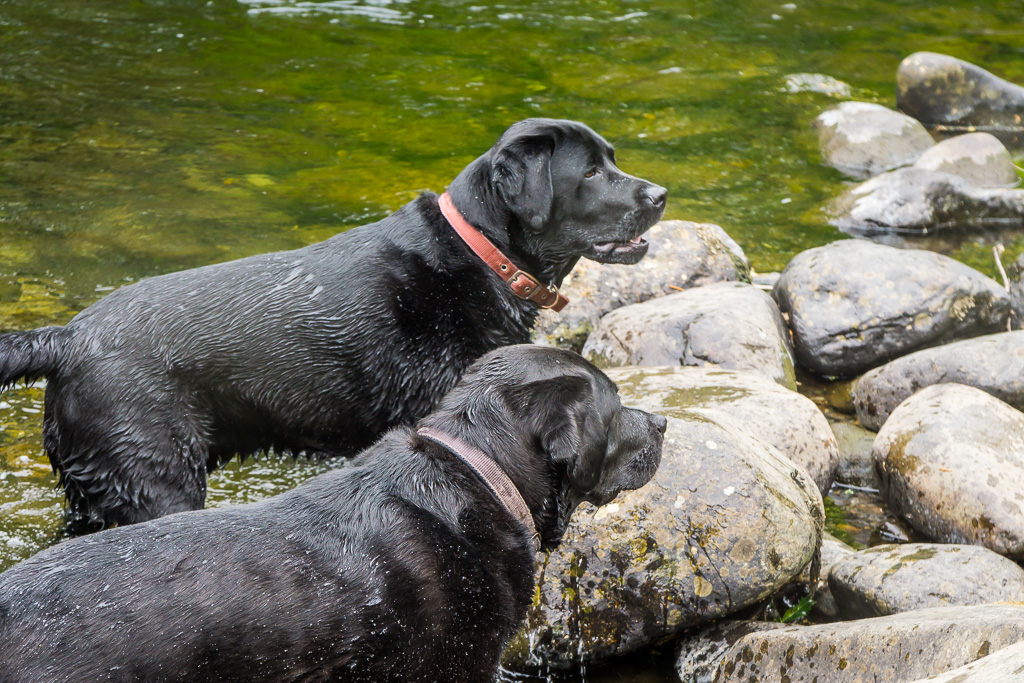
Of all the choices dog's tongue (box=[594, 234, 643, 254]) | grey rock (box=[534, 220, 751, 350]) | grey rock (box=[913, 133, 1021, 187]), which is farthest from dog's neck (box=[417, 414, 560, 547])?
grey rock (box=[913, 133, 1021, 187])

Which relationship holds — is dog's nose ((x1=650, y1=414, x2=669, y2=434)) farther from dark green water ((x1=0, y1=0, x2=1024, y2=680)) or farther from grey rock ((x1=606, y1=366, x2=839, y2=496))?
dark green water ((x1=0, y1=0, x2=1024, y2=680))

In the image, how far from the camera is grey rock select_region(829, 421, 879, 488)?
20.4ft

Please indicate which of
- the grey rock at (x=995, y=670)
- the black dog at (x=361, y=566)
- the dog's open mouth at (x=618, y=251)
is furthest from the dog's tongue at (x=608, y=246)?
the grey rock at (x=995, y=670)

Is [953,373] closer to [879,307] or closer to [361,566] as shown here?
[879,307]

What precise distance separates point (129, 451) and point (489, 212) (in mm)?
1882

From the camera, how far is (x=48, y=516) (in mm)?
5043

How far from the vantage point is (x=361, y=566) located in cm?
334

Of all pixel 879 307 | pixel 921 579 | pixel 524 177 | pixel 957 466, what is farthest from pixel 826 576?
pixel 879 307

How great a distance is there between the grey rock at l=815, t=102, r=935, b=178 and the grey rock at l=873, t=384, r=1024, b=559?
576 centimetres

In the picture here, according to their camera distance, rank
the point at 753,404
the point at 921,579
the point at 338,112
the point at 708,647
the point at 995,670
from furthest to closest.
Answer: the point at 338,112, the point at 753,404, the point at 921,579, the point at 708,647, the point at 995,670

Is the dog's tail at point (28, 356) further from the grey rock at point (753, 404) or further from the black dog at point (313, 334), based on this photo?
the grey rock at point (753, 404)

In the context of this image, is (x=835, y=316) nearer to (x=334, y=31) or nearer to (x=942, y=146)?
(x=942, y=146)

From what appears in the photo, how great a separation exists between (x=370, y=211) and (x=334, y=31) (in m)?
6.19

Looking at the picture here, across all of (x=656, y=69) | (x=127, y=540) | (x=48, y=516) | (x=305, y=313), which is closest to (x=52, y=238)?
(x=48, y=516)
